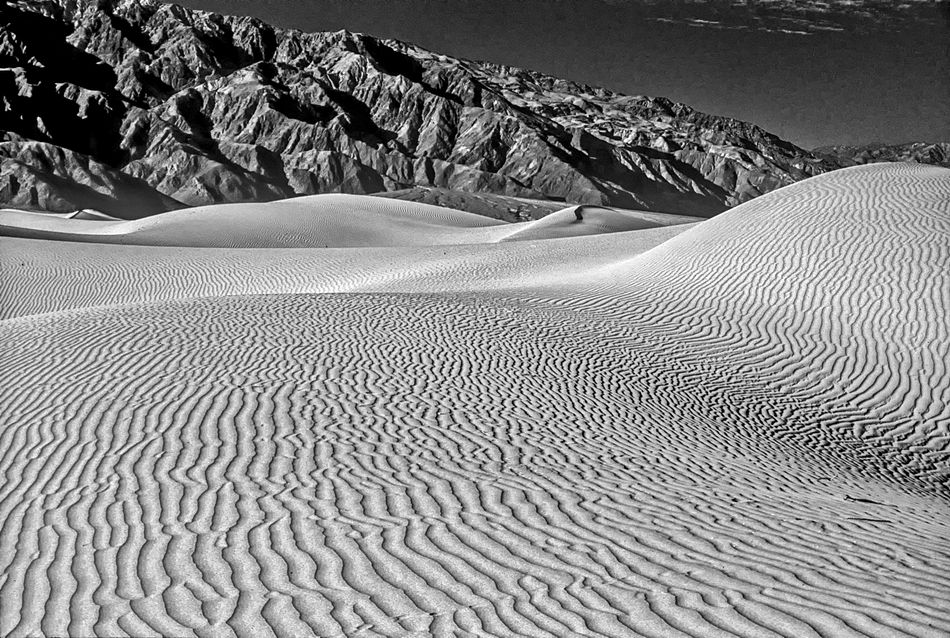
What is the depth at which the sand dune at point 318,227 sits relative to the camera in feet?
130

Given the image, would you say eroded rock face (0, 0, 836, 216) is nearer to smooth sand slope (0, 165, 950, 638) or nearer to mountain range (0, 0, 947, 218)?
mountain range (0, 0, 947, 218)

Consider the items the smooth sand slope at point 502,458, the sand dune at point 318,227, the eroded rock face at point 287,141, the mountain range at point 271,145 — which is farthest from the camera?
the eroded rock face at point 287,141

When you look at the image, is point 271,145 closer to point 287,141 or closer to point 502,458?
point 287,141

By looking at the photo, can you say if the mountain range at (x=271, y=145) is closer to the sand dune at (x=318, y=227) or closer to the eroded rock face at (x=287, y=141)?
the eroded rock face at (x=287, y=141)

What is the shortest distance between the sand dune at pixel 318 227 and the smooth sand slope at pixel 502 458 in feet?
83.8

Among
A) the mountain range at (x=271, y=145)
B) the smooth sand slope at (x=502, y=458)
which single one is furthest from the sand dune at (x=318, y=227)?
the mountain range at (x=271, y=145)


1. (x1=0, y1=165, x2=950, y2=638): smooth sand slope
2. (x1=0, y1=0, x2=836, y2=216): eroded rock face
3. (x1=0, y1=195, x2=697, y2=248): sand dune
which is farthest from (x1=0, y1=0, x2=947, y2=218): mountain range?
(x1=0, y1=165, x2=950, y2=638): smooth sand slope

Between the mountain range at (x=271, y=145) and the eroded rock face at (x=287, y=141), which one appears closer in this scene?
the mountain range at (x=271, y=145)

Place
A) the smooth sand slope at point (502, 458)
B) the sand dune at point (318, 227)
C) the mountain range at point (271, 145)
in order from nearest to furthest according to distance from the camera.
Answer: the smooth sand slope at point (502, 458) → the sand dune at point (318, 227) → the mountain range at point (271, 145)

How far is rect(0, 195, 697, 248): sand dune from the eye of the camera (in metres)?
39.7

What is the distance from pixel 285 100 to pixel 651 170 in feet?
284

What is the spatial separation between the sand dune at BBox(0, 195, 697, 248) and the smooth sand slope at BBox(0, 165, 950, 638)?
2554 centimetres

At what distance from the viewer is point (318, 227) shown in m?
45.2

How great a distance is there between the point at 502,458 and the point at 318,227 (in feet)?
130
